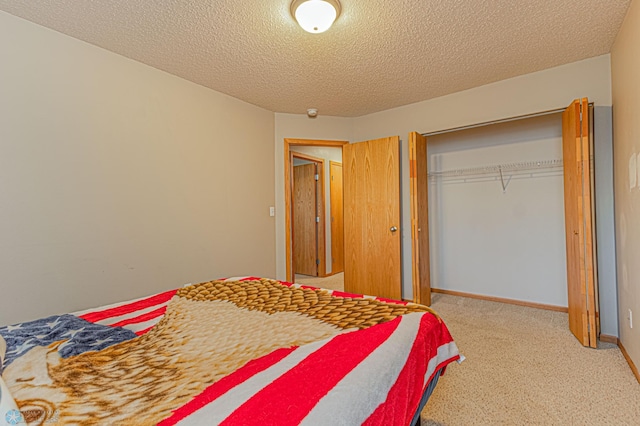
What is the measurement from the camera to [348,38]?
7.25 feet

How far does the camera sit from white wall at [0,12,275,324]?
1.87 meters

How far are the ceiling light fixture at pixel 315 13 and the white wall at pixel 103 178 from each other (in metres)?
1.46

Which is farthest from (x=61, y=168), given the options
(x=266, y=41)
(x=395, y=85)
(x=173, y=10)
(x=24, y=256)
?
(x=395, y=85)

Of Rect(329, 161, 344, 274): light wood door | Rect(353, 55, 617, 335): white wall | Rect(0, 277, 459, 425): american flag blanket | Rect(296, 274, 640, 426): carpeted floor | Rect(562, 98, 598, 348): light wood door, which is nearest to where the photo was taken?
Rect(0, 277, 459, 425): american flag blanket

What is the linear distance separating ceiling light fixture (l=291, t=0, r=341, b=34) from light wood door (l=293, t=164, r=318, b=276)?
134 inches

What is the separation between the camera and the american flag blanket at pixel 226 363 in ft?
2.22

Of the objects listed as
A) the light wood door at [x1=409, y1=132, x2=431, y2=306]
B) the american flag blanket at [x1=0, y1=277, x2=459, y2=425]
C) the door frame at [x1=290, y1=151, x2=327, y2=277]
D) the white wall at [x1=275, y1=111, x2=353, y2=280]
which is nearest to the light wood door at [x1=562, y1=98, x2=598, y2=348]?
A: the light wood door at [x1=409, y1=132, x2=431, y2=306]

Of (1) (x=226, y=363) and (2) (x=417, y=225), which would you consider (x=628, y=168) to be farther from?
(1) (x=226, y=363)

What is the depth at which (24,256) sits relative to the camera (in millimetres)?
1873

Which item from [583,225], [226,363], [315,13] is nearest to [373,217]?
[583,225]

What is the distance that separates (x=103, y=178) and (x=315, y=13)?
1.88 metres

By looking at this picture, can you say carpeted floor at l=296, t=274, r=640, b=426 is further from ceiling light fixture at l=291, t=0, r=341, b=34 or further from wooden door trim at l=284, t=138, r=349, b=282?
ceiling light fixture at l=291, t=0, r=341, b=34

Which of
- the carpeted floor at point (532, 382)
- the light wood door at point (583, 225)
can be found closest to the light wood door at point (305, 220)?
the carpeted floor at point (532, 382)

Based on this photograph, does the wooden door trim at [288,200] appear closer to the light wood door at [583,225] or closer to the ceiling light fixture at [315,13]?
the ceiling light fixture at [315,13]
